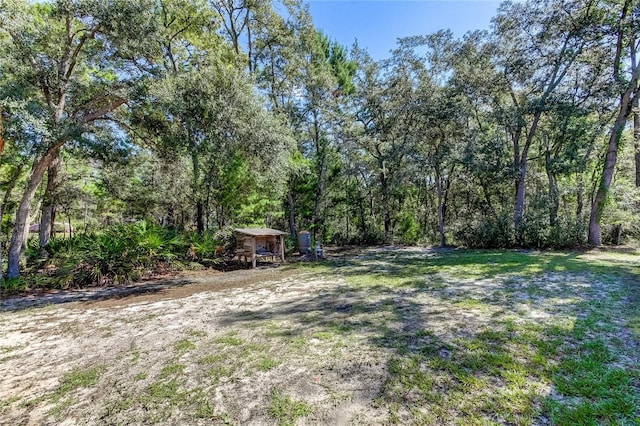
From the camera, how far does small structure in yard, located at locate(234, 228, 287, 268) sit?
8969mm

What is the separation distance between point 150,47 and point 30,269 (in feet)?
22.8

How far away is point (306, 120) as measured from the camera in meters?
15.4

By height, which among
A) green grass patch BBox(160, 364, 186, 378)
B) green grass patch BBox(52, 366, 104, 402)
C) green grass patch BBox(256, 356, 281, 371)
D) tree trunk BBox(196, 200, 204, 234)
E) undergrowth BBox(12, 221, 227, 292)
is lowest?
green grass patch BBox(52, 366, 104, 402)

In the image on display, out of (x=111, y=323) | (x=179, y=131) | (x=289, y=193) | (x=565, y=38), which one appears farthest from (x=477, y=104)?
(x=111, y=323)

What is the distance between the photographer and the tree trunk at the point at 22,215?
700cm

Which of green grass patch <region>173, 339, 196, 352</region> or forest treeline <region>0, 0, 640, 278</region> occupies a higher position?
forest treeline <region>0, 0, 640, 278</region>

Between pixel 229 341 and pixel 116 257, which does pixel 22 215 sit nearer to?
pixel 116 257

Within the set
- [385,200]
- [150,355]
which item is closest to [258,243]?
[150,355]

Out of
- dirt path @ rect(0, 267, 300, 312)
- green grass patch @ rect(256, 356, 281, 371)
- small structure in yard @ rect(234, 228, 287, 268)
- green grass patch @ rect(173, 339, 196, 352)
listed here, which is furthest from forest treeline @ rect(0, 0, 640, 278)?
green grass patch @ rect(256, 356, 281, 371)

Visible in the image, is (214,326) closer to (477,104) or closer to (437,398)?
(437,398)

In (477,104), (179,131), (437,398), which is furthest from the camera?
(477,104)

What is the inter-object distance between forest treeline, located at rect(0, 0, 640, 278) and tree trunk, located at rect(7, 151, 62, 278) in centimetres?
3

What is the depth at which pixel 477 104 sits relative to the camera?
41.3ft

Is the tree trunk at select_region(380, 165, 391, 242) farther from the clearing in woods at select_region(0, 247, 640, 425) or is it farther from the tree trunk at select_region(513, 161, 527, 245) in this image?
the clearing in woods at select_region(0, 247, 640, 425)
